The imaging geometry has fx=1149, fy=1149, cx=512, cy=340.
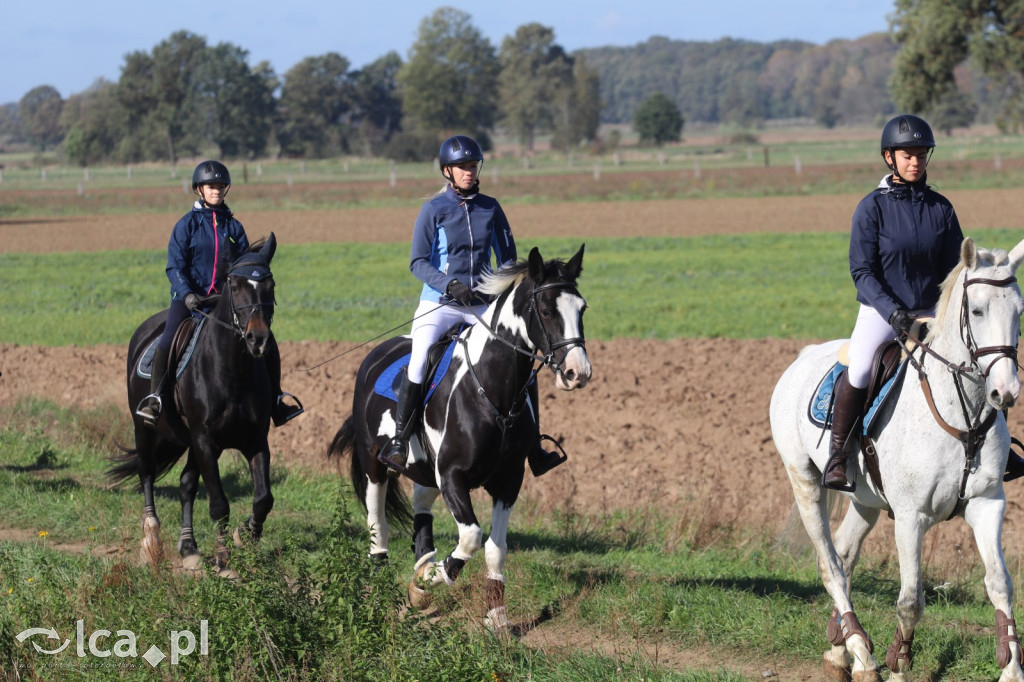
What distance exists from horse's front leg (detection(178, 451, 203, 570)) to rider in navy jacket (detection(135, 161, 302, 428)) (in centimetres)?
51

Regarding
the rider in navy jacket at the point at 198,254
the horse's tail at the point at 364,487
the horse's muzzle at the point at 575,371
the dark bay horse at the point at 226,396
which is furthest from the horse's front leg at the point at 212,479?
the horse's muzzle at the point at 575,371

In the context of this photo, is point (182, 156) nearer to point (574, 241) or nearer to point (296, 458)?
point (574, 241)

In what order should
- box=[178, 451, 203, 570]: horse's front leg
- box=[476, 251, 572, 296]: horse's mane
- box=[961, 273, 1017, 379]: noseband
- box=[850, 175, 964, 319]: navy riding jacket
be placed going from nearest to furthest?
box=[961, 273, 1017, 379]: noseband
box=[850, 175, 964, 319]: navy riding jacket
box=[476, 251, 572, 296]: horse's mane
box=[178, 451, 203, 570]: horse's front leg

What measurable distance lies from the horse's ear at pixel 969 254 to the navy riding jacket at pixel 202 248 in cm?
543

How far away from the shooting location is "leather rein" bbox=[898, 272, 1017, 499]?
5.73 metres

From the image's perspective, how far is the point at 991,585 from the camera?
601 cm

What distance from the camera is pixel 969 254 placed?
583cm

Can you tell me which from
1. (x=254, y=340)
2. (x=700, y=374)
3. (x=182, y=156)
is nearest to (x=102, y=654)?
(x=254, y=340)

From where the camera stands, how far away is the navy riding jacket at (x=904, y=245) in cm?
661

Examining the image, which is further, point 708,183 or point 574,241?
point 708,183

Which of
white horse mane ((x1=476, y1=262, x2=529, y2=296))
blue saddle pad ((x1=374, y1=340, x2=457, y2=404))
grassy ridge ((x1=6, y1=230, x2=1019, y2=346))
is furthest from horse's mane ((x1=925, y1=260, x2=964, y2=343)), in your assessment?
grassy ridge ((x1=6, y1=230, x2=1019, y2=346))

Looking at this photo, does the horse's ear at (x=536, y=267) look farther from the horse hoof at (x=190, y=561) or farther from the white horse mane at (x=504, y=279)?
the horse hoof at (x=190, y=561)

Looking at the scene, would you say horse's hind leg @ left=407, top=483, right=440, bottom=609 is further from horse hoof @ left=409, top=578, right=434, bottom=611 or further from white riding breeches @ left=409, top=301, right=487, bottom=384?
white riding breeches @ left=409, top=301, right=487, bottom=384

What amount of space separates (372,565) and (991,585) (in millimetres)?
3275
